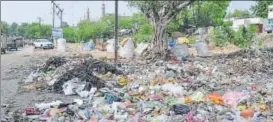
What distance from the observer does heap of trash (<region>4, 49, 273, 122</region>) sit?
7059 mm

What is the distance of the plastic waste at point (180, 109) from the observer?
7.13 meters

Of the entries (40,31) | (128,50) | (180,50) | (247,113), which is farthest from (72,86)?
(40,31)

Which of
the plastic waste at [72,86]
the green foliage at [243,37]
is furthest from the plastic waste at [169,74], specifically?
the green foliage at [243,37]

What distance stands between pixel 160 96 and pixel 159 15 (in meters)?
12.3

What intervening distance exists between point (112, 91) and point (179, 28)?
33382 millimetres

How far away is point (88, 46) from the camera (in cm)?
3431

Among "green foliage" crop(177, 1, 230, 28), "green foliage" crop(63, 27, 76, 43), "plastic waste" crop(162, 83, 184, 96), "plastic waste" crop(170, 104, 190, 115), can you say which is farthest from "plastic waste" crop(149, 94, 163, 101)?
"green foliage" crop(63, 27, 76, 43)

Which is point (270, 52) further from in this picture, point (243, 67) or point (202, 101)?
point (202, 101)

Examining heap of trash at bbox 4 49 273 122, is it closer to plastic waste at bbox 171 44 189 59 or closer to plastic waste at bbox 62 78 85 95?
plastic waste at bbox 62 78 85 95

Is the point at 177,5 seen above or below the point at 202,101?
above

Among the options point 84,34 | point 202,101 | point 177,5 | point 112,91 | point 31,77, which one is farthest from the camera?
point 84,34

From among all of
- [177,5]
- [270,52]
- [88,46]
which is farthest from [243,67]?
[88,46]

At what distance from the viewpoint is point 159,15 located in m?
20.7

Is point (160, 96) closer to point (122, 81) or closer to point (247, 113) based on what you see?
point (247, 113)
